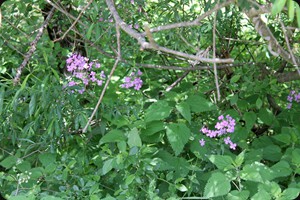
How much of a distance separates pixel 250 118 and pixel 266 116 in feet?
0.37

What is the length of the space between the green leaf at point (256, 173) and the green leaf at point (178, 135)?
1.14 feet

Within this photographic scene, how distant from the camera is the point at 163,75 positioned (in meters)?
3.50

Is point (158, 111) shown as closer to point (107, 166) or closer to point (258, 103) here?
point (107, 166)

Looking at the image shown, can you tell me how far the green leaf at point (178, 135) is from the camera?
2.68 m

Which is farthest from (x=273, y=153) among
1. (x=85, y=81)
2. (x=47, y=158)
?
(x=47, y=158)

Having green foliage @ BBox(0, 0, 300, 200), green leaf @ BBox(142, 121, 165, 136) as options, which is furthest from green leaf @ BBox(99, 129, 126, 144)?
green leaf @ BBox(142, 121, 165, 136)

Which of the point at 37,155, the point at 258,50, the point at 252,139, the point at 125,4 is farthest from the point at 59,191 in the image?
the point at 258,50

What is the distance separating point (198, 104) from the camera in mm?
2850

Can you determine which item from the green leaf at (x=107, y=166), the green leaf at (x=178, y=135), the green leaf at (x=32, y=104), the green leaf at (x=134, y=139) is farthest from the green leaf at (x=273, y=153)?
the green leaf at (x=32, y=104)

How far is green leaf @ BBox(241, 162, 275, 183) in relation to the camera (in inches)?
95.0

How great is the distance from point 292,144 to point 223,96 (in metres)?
0.60

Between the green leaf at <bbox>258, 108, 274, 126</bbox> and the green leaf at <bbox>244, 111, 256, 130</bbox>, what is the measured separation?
2.3 inches

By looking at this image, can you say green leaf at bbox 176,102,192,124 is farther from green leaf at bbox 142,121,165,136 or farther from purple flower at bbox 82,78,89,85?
purple flower at bbox 82,78,89,85

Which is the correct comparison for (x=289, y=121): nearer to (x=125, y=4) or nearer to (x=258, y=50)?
(x=258, y=50)
